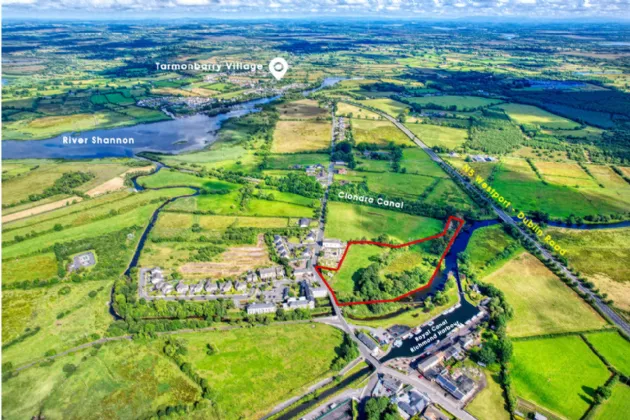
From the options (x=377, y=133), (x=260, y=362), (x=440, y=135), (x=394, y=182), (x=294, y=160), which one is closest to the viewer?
(x=260, y=362)

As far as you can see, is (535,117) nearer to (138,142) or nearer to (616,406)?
(616,406)

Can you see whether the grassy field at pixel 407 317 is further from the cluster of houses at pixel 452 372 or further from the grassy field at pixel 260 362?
the cluster of houses at pixel 452 372

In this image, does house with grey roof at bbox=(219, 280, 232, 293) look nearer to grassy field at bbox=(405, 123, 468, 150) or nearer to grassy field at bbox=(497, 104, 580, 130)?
grassy field at bbox=(405, 123, 468, 150)

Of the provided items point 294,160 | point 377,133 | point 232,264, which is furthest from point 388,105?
point 232,264

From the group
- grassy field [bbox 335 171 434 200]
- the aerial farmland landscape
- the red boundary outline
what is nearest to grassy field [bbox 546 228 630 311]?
the aerial farmland landscape

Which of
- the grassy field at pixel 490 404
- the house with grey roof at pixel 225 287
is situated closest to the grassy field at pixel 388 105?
the house with grey roof at pixel 225 287

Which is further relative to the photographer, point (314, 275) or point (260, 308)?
point (314, 275)
